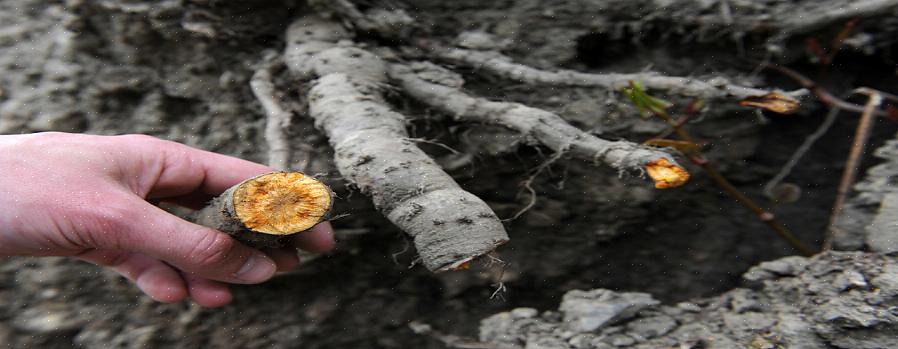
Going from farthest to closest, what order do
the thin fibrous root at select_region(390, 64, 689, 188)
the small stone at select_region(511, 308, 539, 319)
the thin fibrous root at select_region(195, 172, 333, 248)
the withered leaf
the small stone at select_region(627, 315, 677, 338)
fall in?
1. the small stone at select_region(511, 308, 539, 319)
2. the small stone at select_region(627, 315, 677, 338)
3. the withered leaf
4. the thin fibrous root at select_region(390, 64, 689, 188)
5. the thin fibrous root at select_region(195, 172, 333, 248)

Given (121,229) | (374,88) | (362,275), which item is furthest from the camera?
(362,275)

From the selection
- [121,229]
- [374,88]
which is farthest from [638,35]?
[121,229]

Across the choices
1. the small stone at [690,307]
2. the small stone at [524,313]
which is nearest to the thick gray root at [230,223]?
the small stone at [524,313]

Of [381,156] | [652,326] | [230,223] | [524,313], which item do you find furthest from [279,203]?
[652,326]

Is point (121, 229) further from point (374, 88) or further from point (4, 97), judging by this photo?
point (4, 97)

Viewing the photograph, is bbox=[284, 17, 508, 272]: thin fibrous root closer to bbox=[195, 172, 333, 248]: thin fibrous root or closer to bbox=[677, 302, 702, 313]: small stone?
bbox=[195, 172, 333, 248]: thin fibrous root

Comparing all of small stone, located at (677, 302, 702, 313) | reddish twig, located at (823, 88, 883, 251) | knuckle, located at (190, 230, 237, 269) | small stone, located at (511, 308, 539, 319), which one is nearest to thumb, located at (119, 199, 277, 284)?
knuckle, located at (190, 230, 237, 269)
